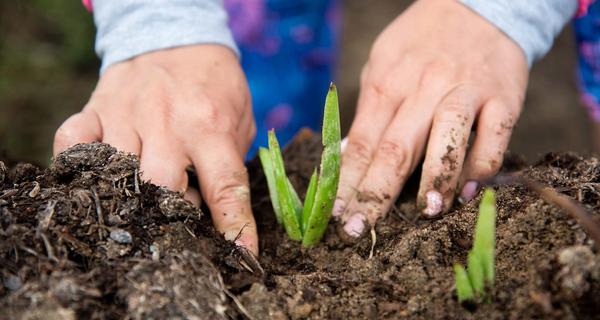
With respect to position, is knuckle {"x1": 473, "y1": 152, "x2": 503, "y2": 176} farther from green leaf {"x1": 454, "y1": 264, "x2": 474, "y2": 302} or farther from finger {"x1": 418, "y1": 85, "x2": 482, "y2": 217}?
green leaf {"x1": 454, "y1": 264, "x2": 474, "y2": 302}

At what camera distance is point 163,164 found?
1.65 metres

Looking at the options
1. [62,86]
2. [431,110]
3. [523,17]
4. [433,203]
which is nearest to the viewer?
[433,203]

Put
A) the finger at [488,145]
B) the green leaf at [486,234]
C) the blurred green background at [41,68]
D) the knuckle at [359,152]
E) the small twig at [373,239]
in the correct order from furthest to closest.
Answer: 1. the blurred green background at [41,68]
2. the knuckle at [359,152]
3. the finger at [488,145]
4. the small twig at [373,239]
5. the green leaf at [486,234]

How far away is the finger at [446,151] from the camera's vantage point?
1595mm

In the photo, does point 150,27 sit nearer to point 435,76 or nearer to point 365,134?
point 365,134

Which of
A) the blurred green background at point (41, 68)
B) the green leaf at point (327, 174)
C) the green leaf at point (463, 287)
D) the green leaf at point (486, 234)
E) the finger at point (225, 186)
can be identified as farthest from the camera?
the blurred green background at point (41, 68)

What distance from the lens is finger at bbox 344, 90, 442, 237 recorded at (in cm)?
163

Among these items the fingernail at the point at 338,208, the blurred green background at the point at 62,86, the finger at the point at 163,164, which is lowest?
the blurred green background at the point at 62,86

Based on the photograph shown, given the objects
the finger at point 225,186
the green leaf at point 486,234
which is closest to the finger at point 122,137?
the finger at point 225,186

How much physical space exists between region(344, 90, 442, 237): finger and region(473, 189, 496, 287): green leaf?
0.56 m

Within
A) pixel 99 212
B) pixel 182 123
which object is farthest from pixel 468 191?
pixel 99 212

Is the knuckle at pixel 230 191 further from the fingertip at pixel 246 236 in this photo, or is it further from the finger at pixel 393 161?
the finger at pixel 393 161

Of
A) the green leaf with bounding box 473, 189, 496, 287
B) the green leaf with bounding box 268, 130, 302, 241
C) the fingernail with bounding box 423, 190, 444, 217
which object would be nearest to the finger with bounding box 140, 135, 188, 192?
the green leaf with bounding box 268, 130, 302, 241

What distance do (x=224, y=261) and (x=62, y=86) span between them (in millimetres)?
3783
